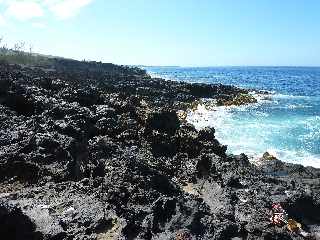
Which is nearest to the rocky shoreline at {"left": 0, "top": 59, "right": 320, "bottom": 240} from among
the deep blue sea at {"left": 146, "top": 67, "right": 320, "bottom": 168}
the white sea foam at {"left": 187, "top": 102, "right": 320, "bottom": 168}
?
the white sea foam at {"left": 187, "top": 102, "right": 320, "bottom": 168}

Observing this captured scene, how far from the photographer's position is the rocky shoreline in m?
13.5

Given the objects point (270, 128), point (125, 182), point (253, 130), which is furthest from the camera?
point (270, 128)

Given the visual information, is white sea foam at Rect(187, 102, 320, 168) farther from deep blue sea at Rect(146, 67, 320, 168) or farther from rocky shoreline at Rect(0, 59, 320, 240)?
rocky shoreline at Rect(0, 59, 320, 240)

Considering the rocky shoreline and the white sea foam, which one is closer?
the rocky shoreline

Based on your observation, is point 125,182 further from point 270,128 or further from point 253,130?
point 270,128

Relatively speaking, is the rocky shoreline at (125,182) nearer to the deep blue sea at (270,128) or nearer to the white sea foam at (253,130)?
the white sea foam at (253,130)

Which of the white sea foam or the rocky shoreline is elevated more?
the rocky shoreline

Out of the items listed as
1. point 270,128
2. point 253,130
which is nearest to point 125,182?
point 253,130

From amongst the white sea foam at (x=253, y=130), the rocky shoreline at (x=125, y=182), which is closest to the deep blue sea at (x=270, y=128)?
the white sea foam at (x=253, y=130)

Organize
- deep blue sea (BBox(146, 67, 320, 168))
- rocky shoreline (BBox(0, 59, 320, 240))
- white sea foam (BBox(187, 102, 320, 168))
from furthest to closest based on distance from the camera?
1. deep blue sea (BBox(146, 67, 320, 168))
2. white sea foam (BBox(187, 102, 320, 168))
3. rocky shoreline (BBox(0, 59, 320, 240))

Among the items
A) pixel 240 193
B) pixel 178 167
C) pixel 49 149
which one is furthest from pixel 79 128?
pixel 240 193

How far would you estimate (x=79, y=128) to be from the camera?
24406 millimetres

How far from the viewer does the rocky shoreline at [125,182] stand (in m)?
13.5

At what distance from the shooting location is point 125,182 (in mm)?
16047
